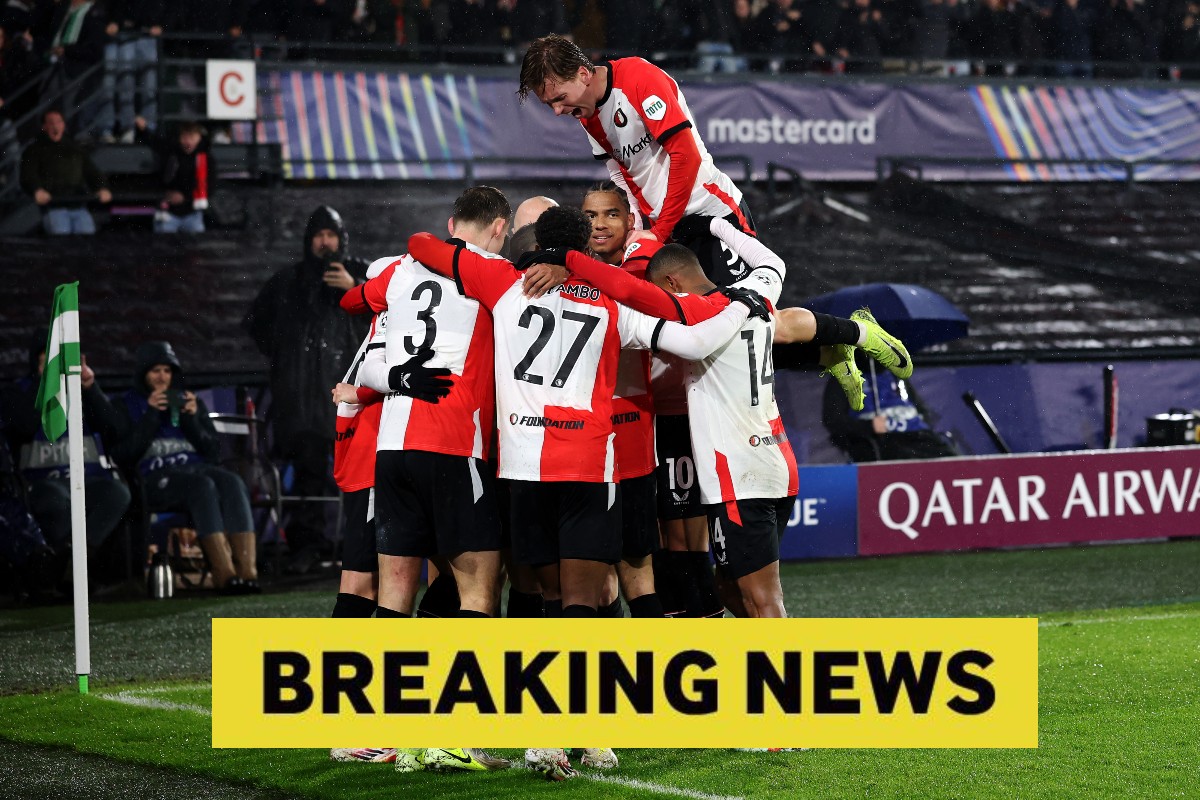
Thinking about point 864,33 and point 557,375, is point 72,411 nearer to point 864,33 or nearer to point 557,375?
point 557,375

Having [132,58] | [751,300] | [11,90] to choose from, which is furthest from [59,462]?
[751,300]

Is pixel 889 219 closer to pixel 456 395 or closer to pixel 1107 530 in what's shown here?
pixel 1107 530

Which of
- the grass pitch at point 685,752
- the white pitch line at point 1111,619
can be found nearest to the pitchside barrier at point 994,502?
the grass pitch at point 685,752

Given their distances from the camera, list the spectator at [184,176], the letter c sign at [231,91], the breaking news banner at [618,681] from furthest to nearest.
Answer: the letter c sign at [231,91], the spectator at [184,176], the breaking news banner at [618,681]

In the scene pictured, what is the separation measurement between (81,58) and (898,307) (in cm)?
797

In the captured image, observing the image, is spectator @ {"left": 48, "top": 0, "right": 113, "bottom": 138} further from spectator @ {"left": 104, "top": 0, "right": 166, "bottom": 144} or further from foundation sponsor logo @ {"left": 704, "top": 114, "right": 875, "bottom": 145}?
foundation sponsor logo @ {"left": 704, "top": 114, "right": 875, "bottom": 145}

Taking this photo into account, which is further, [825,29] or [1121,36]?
[1121,36]

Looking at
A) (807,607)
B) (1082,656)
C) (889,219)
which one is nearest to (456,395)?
(1082,656)

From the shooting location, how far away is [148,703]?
7523 mm

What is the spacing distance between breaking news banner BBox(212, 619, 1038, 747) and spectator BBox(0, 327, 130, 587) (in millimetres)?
6671

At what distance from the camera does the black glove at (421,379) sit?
19.7 feet

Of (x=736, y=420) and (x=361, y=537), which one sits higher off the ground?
(x=736, y=420)

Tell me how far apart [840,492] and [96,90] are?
8330 millimetres

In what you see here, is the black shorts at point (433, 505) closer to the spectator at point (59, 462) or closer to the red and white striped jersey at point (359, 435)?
the red and white striped jersey at point (359, 435)
